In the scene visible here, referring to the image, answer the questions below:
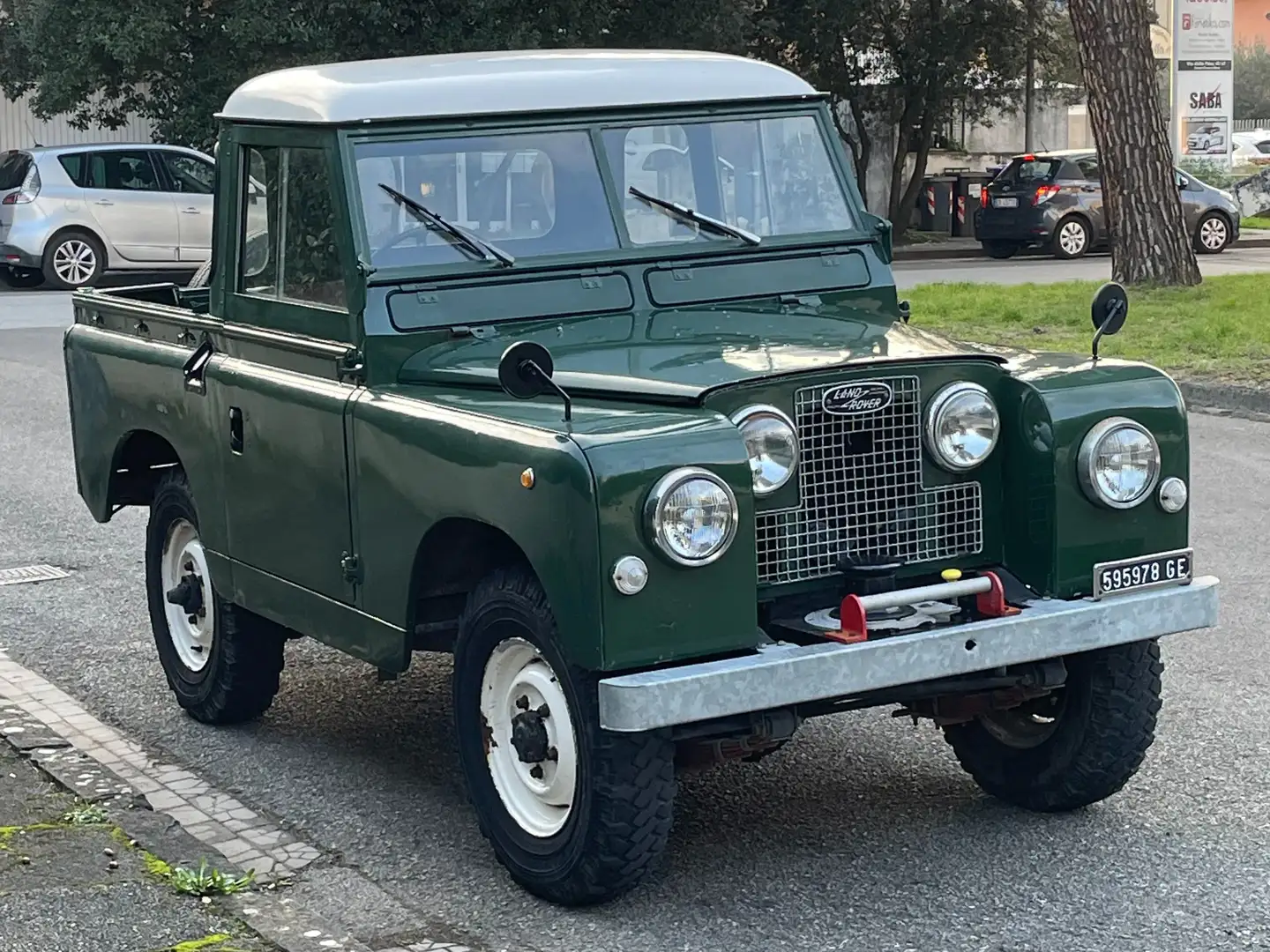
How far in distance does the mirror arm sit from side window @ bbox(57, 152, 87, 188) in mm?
19912

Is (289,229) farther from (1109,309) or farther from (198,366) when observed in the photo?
(1109,309)

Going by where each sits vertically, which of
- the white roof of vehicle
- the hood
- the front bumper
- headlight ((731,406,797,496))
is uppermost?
the white roof of vehicle

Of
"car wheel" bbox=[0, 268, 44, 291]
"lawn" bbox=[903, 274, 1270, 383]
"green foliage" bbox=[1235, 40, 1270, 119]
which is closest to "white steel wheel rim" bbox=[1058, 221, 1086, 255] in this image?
"lawn" bbox=[903, 274, 1270, 383]

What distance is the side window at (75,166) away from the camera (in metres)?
23.3

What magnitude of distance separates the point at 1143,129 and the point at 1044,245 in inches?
359

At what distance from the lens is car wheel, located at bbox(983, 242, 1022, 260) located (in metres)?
28.0

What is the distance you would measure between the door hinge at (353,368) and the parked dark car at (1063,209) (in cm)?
2286

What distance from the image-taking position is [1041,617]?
470 cm

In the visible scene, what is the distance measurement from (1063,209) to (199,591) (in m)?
22.3

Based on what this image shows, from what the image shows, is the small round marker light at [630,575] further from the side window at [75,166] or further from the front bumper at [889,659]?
the side window at [75,166]

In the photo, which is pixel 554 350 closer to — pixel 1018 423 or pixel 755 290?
pixel 755 290

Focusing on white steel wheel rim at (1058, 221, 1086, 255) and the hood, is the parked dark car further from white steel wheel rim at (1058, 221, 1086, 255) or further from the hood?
the hood

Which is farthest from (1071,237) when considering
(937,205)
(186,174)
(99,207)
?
(99,207)

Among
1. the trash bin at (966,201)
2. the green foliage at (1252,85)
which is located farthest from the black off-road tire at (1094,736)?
the green foliage at (1252,85)
